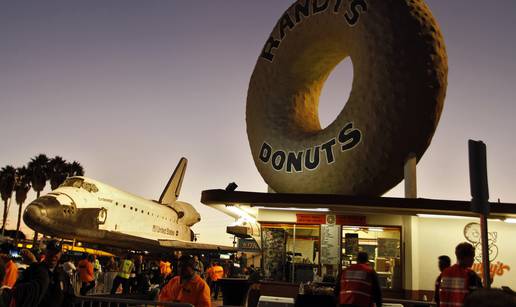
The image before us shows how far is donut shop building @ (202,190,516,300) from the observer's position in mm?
11555

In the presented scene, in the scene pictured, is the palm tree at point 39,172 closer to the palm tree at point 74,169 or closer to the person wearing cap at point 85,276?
the palm tree at point 74,169

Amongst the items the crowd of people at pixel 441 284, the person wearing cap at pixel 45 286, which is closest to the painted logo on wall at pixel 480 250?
the crowd of people at pixel 441 284

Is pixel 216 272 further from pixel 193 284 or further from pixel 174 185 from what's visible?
pixel 174 185

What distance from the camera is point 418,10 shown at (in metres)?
11.9

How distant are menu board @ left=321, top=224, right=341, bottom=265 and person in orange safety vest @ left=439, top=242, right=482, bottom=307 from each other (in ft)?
20.7

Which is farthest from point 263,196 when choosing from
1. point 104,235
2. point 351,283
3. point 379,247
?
point 104,235

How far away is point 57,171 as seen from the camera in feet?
213

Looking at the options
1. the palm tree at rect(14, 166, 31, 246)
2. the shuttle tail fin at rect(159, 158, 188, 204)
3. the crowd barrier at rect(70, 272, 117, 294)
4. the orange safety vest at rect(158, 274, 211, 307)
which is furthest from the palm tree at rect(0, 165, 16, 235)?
the orange safety vest at rect(158, 274, 211, 307)

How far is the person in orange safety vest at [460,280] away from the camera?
5.62m

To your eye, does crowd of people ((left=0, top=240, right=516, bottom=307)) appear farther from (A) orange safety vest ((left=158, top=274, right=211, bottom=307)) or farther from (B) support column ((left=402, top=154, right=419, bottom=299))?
(B) support column ((left=402, top=154, right=419, bottom=299))

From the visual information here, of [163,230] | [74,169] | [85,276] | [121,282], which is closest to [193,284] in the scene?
[85,276]

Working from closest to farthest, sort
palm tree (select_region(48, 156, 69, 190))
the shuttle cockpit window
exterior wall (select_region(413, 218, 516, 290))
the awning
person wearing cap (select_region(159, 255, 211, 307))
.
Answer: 1. person wearing cap (select_region(159, 255, 211, 307))
2. the awning
3. exterior wall (select_region(413, 218, 516, 290))
4. the shuttle cockpit window
5. palm tree (select_region(48, 156, 69, 190))

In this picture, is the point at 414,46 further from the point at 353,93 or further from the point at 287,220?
the point at 287,220

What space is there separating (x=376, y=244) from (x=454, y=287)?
6771mm
